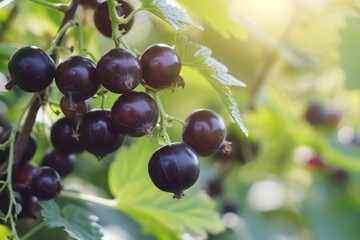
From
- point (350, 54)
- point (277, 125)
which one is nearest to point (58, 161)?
point (277, 125)

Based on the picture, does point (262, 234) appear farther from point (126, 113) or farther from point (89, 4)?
point (126, 113)

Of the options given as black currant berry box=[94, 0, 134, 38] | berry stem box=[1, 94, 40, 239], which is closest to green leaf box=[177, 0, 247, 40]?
black currant berry box=[94, 0, 134, 38]

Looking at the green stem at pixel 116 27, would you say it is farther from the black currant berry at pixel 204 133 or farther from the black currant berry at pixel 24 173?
the black currant berry at pixel 24 173

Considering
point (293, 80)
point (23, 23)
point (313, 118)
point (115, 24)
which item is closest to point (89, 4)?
point (115, 24)

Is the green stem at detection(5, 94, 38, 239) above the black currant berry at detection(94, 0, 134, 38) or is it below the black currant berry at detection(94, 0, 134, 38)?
below

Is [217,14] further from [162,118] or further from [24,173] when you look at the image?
[24,173]

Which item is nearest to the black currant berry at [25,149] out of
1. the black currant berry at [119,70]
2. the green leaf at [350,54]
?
the black currant berry at [119,70]

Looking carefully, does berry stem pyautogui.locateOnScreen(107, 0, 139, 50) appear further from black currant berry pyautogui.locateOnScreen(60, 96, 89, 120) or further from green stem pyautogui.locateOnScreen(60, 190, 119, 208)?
green stem pyautogui.locateOnScreen(60, 190, 119, 208)

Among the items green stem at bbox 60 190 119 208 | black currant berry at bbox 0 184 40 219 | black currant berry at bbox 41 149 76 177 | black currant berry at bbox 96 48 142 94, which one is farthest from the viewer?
green stem at bbox 60 190 119 208
